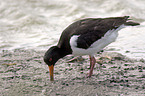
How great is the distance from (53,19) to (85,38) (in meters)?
5.87

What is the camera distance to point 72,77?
5.61 m

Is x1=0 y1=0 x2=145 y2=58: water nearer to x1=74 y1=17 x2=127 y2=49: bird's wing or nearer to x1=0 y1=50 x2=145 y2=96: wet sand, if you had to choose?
x1=0 y1=50 x2=145 y2=96: wet sand

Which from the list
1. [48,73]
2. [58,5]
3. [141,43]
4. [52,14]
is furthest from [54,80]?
[58,5]

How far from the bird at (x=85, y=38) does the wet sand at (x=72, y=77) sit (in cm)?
32

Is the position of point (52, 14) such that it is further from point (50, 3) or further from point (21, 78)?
point (21, 78)

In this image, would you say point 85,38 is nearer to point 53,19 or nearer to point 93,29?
point 93,29

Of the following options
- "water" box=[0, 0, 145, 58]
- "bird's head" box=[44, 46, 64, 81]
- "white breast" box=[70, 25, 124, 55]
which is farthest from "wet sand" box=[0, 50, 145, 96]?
"water" box=[0, 0, 145, 58]

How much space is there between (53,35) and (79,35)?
3.86 m

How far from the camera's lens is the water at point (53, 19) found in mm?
8203

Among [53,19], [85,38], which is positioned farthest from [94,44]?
[53,19]

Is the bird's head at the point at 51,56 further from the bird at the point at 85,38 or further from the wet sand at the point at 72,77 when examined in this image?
the wet sand at the point at 72,77

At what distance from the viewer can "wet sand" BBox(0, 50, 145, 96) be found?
482 centimetres

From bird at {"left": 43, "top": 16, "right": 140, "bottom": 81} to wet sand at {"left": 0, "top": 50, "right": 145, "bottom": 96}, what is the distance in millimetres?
322

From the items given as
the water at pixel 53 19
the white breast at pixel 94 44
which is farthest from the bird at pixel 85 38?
the water at pixel 53 19
